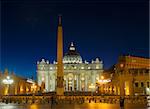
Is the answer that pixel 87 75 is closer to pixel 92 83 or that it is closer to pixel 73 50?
pixel 92 83

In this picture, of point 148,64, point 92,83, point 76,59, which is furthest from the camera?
point 76,59

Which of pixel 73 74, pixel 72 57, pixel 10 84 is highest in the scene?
pixel 72 57

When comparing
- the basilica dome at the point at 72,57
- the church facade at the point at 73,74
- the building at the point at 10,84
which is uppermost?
the basilica dome at the point at 72,57

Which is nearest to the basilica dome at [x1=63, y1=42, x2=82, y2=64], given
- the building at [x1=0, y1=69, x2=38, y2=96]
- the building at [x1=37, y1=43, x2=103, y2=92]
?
the building at [x1=37, y1=43, x2=103, y2=92]

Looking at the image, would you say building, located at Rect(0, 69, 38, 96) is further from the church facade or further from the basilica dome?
the basilica dome

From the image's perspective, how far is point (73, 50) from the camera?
559 feet

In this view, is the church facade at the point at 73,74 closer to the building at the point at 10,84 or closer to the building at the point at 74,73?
the building at the point at 74,73

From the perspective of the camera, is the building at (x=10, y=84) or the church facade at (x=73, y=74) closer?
the building at (x=10, y=84)

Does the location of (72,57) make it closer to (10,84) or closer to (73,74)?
(73,74)

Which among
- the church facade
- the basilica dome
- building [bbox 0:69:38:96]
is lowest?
building [bbox 0:69:38:96]

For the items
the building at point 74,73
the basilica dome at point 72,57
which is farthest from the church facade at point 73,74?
the basilica dome at point 72,57

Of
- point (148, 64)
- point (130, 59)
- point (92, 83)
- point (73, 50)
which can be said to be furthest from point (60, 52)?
point (73, 50)

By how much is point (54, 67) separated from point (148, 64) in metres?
62.6

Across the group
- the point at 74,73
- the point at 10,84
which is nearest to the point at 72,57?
the point at 74,73
